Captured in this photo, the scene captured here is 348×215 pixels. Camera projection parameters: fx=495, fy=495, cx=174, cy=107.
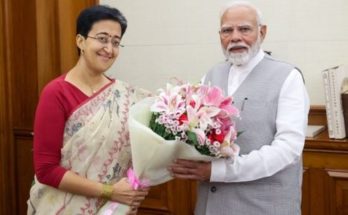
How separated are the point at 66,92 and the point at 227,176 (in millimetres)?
620

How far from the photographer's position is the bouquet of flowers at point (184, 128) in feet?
4.72

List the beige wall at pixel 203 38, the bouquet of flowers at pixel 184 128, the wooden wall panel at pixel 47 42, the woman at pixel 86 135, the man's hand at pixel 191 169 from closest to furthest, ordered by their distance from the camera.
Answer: the bouquet of flowers at pixel 184 128, the man's hand at pixel 191 169, the woman at pixel 86 135, the beige wall at pixel 203 38, the wooden wall panel at pixel 47 42

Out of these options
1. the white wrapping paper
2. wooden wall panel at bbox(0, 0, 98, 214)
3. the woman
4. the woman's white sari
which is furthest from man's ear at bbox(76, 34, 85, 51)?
wooden wall panel at bbox(0, 0, 98, 214)

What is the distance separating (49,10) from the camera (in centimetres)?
299

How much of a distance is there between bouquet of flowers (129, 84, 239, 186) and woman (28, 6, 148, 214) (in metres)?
0.22

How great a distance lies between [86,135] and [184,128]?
44 cm

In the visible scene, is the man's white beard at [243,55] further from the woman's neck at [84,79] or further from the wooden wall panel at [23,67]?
the wooden wall panel at [23,67]

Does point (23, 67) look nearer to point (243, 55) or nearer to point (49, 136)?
point (49, 136)

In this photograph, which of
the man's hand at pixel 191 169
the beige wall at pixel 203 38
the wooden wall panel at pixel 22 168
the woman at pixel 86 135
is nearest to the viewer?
the man's hand at pixel 191 169

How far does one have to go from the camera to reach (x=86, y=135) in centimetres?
172

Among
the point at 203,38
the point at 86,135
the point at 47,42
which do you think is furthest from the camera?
the point at 47,42

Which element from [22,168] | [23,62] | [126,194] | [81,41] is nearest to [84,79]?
[81,41]

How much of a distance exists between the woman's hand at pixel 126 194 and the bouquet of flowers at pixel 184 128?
17 centimetres

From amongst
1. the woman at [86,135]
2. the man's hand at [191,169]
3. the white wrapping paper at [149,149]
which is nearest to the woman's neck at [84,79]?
the woman at [86,135]
